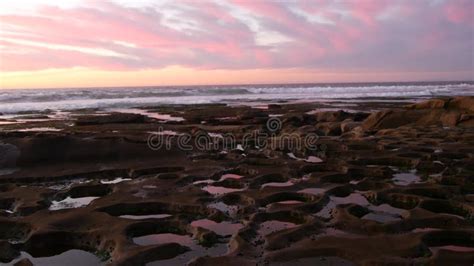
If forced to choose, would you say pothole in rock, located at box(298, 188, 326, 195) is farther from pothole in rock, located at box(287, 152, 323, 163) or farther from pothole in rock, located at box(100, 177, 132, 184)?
pothole in rock, located at box(100, 177, 132, 184)

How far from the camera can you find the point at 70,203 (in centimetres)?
834

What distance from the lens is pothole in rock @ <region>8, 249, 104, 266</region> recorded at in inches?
220

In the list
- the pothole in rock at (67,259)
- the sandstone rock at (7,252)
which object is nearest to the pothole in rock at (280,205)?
the pothole in rock at (67,259)

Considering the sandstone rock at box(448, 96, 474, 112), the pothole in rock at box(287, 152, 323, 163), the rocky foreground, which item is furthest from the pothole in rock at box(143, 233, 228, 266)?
the sandstone rock at box(448, 96, 474, 112)

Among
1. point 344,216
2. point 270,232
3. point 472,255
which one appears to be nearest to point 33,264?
point 270,232

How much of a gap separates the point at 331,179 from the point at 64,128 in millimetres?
15342

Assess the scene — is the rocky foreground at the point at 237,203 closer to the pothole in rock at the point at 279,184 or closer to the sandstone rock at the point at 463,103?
the pothole in rock at the point at 279,184

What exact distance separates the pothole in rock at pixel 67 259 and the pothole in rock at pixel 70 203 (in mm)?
2074

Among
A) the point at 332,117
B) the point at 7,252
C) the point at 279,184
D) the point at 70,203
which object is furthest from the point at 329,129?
the point at 7,252

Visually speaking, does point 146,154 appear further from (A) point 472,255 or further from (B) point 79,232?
(A) point 472,255

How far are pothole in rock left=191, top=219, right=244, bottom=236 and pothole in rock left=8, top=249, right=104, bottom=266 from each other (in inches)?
63.2

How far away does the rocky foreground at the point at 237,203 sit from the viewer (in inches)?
225

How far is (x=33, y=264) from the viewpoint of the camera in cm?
555

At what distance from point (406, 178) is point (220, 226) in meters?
5.01
